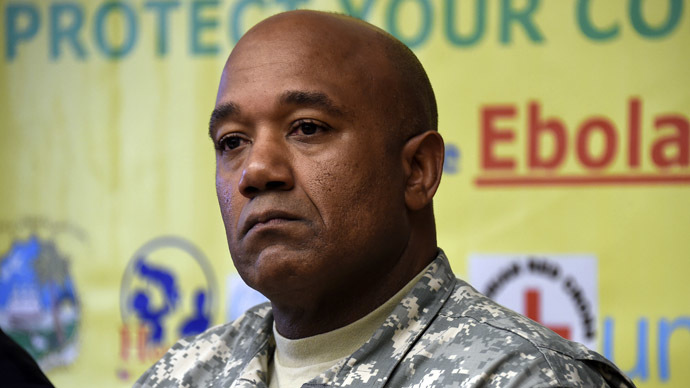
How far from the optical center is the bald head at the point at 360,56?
5.45 ft

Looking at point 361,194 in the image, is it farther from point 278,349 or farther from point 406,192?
point 278,349

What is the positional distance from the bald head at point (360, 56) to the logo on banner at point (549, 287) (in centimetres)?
114

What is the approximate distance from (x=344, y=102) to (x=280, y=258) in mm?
297

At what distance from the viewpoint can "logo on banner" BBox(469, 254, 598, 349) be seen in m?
2.76

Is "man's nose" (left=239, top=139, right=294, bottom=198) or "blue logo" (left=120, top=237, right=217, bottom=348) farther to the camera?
"blue logo" (left=120, top=237, right=217, bottom=348)

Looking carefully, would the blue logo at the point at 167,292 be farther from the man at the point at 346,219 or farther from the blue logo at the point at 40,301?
the man at the point at 346,219

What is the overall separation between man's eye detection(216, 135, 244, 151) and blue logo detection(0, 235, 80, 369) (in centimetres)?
156

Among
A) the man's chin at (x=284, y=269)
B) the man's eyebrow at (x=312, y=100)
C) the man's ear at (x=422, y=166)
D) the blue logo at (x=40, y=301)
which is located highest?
the man's eyebrow at (x=312, y=100)

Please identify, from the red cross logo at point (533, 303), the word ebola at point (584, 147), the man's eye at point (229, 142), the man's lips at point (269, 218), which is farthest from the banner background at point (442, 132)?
the man's lips at point (269, 218)

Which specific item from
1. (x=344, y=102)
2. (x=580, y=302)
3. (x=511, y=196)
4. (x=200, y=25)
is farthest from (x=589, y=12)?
(x=344, y=102)

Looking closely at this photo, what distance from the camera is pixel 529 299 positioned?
2811 mm

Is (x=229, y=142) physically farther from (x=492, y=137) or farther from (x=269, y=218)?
(x=492, y=137)

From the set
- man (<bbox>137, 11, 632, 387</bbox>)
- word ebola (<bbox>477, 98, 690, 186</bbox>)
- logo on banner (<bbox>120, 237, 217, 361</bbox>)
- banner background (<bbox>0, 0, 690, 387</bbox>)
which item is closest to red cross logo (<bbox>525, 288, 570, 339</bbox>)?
banner background (<bbox>0, 0, 690, 387</bbox>)

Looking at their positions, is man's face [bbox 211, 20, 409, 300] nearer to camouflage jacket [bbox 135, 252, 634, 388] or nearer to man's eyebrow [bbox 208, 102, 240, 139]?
man's eyebrow [bbox 208, 102, 240, 139]
